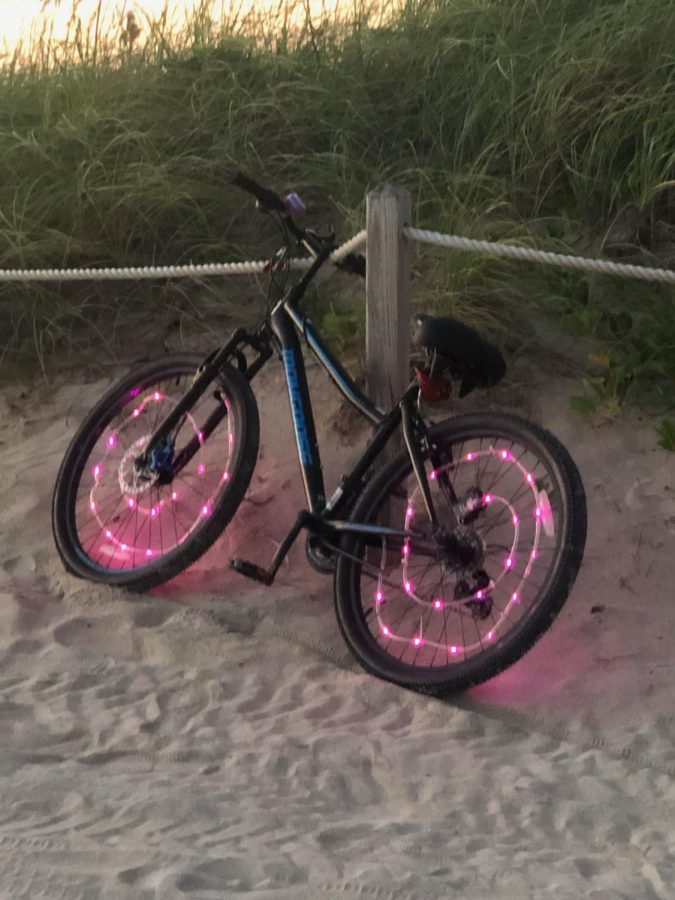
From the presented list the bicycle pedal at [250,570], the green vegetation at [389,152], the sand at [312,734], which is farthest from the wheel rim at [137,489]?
the green vegetation at [389,152]

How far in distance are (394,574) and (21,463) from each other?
188 cm

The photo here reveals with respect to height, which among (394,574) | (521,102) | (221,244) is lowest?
(394,574)

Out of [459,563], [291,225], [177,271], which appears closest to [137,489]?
[177,271]

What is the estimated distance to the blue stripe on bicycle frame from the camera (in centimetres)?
340

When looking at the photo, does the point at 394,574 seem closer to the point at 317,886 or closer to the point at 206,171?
the point at 317,886

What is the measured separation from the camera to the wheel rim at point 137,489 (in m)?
3.76

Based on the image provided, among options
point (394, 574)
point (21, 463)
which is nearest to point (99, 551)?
point (21, 463)

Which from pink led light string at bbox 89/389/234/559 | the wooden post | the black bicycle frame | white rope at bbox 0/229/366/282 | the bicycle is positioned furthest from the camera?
pink led light string at bbox 89/389/234/559

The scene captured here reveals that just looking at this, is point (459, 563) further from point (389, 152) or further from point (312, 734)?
point (389, 152)

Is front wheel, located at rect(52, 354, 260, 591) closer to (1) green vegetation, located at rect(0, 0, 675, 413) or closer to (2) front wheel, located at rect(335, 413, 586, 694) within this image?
(2) front wheel, located at rect(335, 413, 586, 694)

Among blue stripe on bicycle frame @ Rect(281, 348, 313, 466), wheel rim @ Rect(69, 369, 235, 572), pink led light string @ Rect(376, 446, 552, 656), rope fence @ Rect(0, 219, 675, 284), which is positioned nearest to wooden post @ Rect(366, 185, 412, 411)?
rope fence @ Rect(0, 219, 675, 284)

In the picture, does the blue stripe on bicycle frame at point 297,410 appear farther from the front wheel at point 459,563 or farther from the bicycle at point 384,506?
the front wheel at point 459,563

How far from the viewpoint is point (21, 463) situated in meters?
4.43

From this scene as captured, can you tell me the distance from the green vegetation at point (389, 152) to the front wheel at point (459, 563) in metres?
0.91
